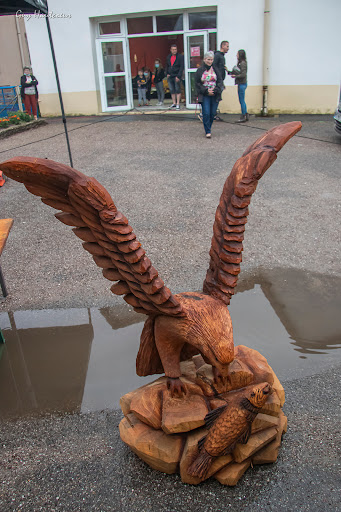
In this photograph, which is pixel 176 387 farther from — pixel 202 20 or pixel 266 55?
pixel 202 20

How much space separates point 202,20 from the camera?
39.5 feet

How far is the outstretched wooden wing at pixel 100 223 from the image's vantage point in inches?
73.7

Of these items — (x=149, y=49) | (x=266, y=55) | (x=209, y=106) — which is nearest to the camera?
(x=209, y=106)

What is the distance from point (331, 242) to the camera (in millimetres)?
5199

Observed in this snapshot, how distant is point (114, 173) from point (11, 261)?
351cm

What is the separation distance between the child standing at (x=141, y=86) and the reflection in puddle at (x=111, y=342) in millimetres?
11437

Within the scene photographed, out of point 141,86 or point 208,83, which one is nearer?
point 208,83

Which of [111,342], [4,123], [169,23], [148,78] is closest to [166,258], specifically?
[111,342]

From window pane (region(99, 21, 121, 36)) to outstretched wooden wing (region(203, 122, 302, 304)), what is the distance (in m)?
12.1

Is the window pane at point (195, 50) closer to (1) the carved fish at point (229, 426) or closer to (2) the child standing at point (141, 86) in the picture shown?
(2) the child standing at point (141, 86)

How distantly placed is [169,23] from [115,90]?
8.39ft

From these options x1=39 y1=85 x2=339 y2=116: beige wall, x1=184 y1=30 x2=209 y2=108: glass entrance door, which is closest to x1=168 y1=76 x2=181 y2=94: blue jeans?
x1=184 y1=30 x2=209 y2=108: glass entrance door

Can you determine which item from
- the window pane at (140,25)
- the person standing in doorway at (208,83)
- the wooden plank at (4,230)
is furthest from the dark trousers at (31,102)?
the wooden plank at (4,230)

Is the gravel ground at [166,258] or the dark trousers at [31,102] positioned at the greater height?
the dark trousers at [31,102]
